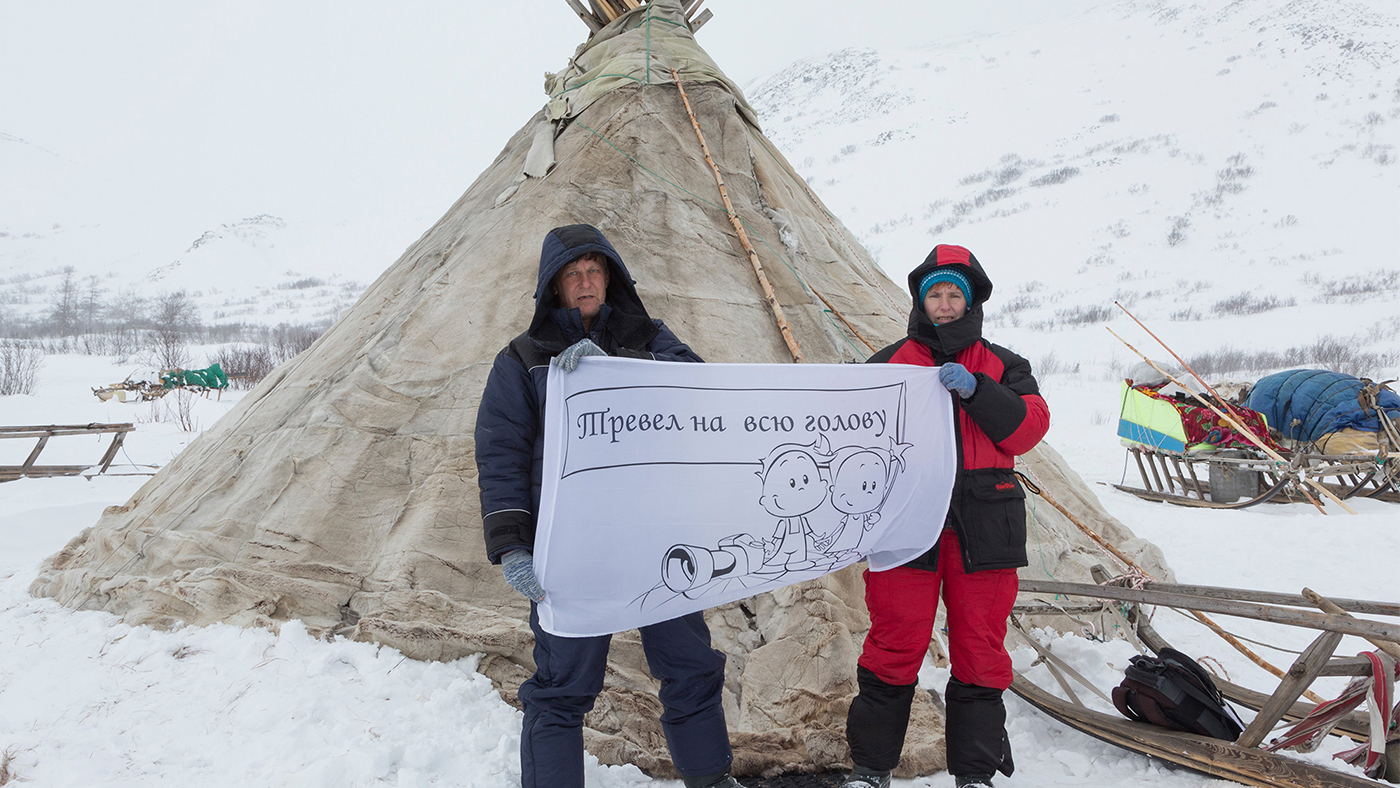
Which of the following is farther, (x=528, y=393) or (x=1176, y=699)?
(x=1176, y=699)

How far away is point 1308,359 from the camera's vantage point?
20047mm

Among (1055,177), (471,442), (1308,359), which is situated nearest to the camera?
(471,442)

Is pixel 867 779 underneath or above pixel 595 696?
underneath

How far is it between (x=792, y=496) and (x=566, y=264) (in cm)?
102

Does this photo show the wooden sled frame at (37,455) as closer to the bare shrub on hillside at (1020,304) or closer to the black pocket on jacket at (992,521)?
the black pocket on jacket at (992,521)

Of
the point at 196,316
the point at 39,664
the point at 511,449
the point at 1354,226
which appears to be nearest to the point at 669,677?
the point at 511,449

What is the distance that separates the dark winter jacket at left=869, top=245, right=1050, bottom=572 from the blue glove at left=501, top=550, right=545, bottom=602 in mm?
1187

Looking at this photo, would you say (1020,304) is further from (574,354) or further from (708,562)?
(574,354)

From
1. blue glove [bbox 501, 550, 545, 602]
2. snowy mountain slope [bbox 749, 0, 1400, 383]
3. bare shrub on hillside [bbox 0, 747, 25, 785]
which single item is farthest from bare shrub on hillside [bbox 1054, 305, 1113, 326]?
bare shrub on hillside [bbox 0, 747, 25, 785]

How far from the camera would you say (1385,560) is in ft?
19.1

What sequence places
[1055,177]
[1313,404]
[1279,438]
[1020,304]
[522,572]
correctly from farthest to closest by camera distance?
1. [1055,177]
2. [1020,304]
3. [1279,438]
4. [1313,404]
5. [522,572]

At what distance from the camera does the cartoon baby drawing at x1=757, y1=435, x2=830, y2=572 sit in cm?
234

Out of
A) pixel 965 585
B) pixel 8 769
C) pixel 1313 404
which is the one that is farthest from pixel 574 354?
pixel 1313 404

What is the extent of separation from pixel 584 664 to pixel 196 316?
224 ft
